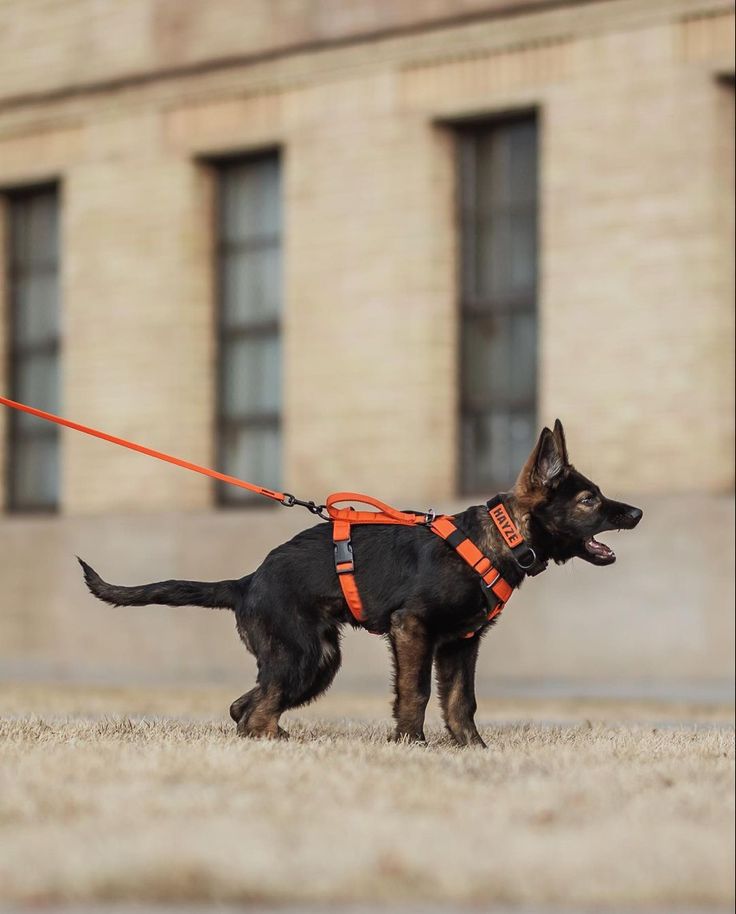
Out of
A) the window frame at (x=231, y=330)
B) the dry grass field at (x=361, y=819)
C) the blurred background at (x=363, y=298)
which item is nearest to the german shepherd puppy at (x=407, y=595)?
the dry grass field at (x=361, y=819)

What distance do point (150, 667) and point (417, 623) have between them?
13656 mm

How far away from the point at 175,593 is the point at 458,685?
1.49 metres

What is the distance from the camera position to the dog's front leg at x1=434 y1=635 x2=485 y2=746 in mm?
9922

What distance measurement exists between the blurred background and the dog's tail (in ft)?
30.9

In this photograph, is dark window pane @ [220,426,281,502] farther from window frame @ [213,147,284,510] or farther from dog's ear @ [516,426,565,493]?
dog's ear @ [516,426,565,493]

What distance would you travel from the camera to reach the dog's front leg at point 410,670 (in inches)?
376

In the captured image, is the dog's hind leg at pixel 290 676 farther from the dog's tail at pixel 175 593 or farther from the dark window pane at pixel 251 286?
the dark window pane at pixel 251 286

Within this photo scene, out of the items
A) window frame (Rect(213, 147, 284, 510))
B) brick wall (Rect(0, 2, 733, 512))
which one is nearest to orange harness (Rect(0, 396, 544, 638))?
brick wall (Rect(0, 2, 733, 512))

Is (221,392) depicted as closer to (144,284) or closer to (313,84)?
(144,284)

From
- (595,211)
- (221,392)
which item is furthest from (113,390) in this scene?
(595,211)

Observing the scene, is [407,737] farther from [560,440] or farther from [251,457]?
[251,457]

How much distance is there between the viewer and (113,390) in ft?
77.9

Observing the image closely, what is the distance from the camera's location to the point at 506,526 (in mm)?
9758

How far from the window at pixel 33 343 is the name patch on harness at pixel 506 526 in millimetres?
15851
